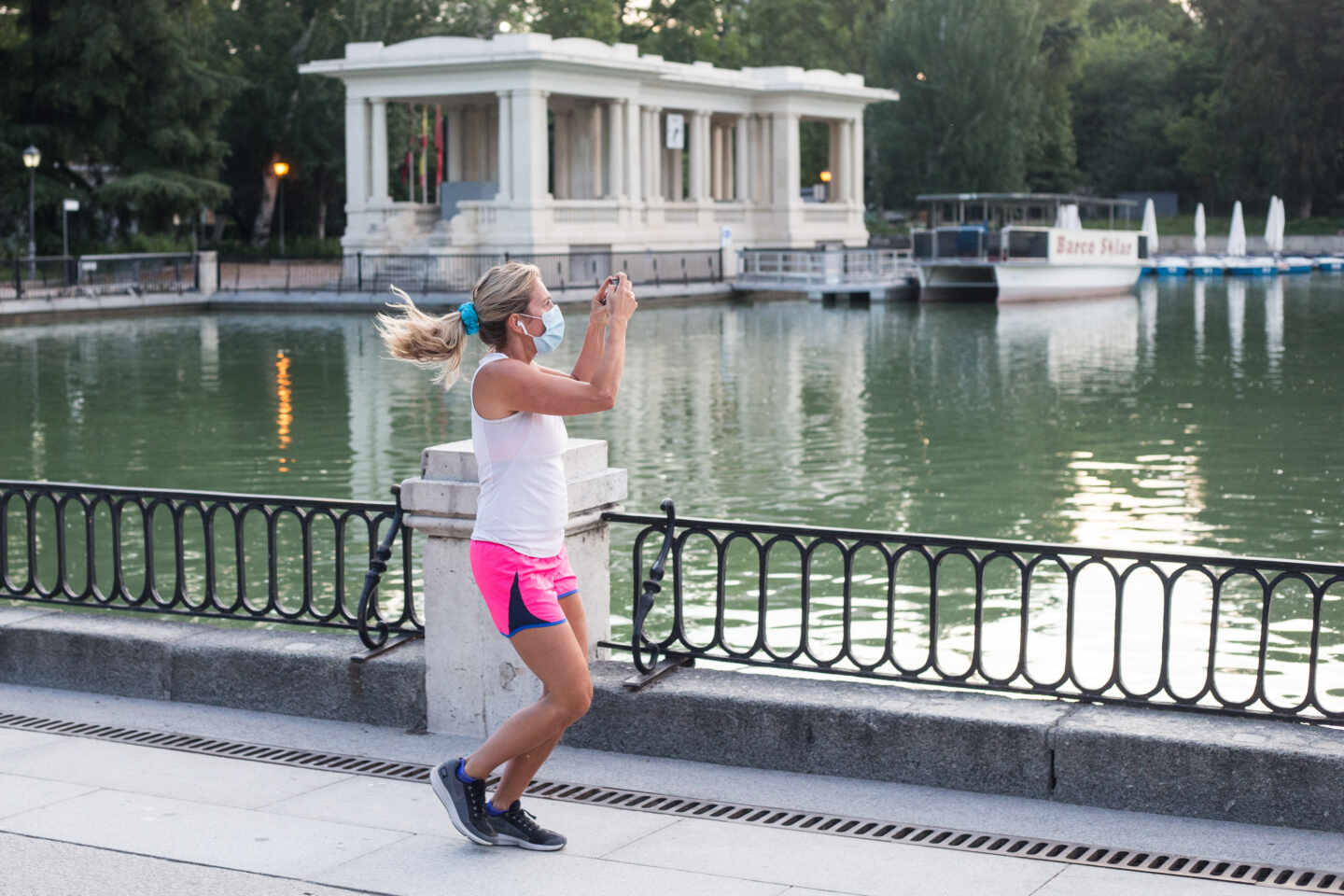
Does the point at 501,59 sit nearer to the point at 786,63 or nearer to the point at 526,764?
the point at 786,63

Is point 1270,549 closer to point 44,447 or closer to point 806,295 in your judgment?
point 44,447

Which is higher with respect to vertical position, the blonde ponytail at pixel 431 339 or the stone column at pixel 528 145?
the stone column at pixel 528 145

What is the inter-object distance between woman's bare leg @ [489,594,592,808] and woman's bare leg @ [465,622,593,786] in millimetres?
41

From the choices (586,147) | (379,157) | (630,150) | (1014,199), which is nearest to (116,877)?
(379,157)

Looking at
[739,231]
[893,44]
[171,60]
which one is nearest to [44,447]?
[171,60]

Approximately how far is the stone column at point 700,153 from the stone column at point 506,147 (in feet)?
35.8

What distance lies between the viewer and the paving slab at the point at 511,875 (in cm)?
555

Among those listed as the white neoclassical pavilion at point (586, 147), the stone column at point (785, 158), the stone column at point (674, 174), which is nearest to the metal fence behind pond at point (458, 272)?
the white neoclassical pavilion at point (586, 147)

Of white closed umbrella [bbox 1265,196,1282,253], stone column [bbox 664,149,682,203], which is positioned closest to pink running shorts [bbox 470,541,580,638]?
stone column [bbox 664,149,682,203]

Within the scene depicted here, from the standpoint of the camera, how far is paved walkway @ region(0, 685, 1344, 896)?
18.4 feet

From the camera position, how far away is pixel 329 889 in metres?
5.54

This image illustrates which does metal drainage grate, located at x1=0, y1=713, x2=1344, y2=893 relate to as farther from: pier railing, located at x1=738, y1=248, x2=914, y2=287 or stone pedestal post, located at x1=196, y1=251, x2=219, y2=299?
pier railing, located at x1=738, y1=248, x2=914, y2=287

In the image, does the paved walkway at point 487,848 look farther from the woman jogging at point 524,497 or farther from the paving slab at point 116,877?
the woman jogging at point 524,497

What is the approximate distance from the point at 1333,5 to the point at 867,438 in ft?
233
